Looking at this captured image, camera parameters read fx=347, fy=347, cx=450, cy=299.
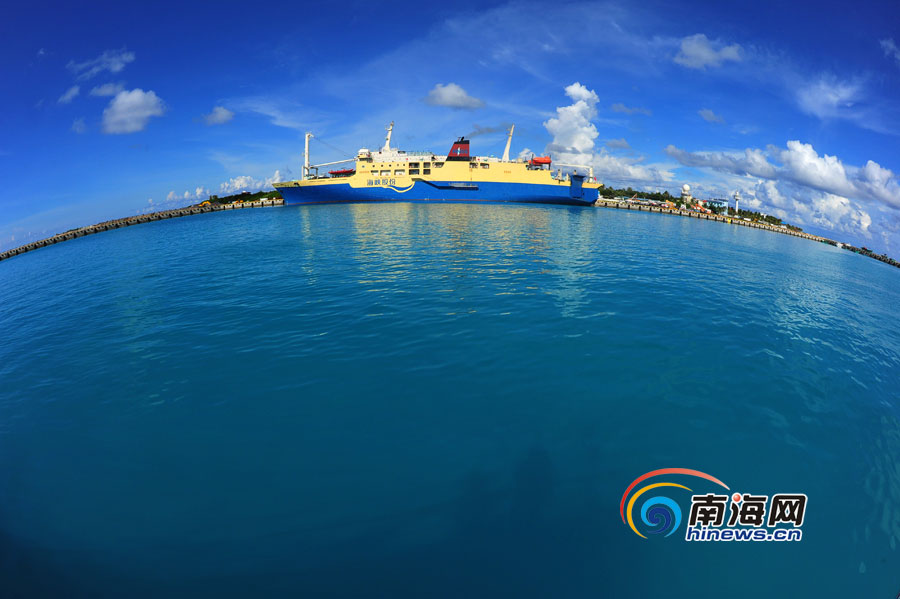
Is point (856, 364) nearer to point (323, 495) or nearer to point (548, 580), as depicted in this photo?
point (548, 580)

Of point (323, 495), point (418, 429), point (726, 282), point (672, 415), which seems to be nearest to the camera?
point (323, 495)

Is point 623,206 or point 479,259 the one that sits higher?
point 623,206

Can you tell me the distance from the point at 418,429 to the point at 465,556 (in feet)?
9.26

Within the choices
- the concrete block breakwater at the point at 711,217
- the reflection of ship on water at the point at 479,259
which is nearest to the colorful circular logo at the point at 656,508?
the reflection of ship on water at the point at 479,259

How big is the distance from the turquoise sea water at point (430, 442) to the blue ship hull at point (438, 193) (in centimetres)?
7344

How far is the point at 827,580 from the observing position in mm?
5426

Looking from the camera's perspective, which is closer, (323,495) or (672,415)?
(323,495)

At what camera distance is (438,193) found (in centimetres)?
8631

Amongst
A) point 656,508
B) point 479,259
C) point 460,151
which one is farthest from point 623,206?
point 656,508

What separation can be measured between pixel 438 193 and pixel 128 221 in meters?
69.2

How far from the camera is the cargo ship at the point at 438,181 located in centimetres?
8512

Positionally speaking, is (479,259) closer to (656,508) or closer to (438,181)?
(656,508)

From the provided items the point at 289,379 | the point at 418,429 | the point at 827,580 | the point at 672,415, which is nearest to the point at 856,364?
the point at 672,415

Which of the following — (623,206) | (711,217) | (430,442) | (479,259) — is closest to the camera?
(430,442)
